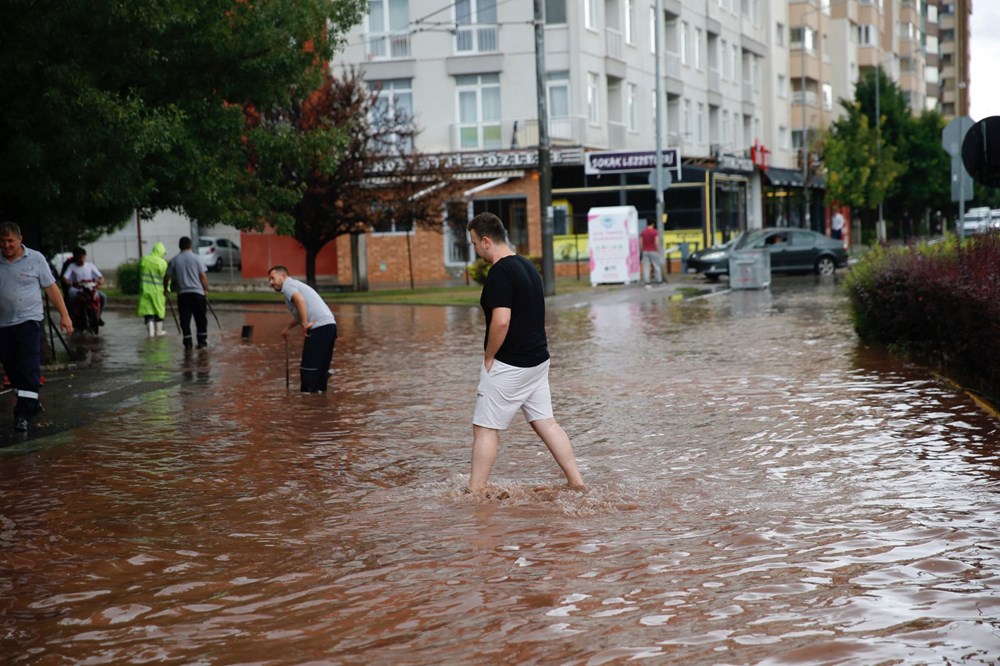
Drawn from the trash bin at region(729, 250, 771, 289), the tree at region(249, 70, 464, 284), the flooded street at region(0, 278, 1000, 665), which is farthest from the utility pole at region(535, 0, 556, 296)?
the flooded street at region(0, 278, 1000, 665)

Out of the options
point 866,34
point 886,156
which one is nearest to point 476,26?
point 886,156

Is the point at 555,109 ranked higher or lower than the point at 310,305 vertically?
higher

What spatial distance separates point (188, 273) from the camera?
2133 centimetres

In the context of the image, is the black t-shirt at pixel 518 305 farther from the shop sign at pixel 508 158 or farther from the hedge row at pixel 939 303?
the shop sign at pixel 508 158

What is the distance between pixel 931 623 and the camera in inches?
211

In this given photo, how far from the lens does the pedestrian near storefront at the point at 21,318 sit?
11531mm

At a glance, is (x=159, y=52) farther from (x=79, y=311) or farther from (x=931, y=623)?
(x=931, y=623)

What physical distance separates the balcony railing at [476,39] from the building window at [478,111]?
91cm

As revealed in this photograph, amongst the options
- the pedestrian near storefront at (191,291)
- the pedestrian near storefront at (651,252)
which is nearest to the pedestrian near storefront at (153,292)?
the pedestrian near storefront at (191,291)

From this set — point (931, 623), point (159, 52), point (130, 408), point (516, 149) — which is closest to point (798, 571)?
point (931, 623)

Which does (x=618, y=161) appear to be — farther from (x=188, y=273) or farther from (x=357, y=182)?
(x=188, y=273)

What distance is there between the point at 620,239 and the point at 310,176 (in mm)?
8519

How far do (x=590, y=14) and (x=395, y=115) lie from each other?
11.6 meters

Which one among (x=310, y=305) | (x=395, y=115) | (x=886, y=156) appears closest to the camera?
(x=310, y=305)
